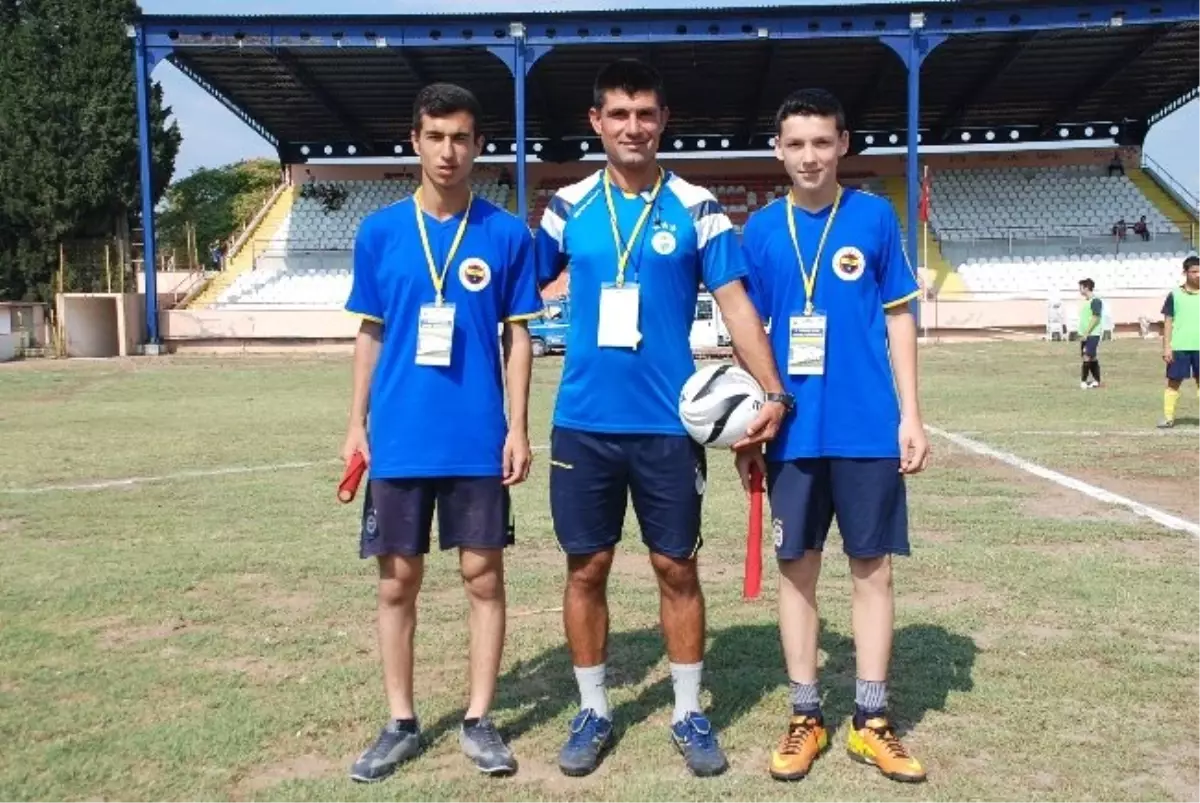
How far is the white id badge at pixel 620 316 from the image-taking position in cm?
333

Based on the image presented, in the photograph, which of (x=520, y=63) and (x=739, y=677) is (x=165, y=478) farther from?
(x=520, y=63)

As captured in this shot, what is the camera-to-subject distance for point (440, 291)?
3418 millimetres

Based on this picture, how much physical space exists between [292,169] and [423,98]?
3958 cm

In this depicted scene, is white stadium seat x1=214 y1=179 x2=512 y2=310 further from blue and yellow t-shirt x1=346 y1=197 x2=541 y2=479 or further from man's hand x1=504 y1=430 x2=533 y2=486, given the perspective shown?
man's hand x1=504 y1=430 x2=533 y2=486

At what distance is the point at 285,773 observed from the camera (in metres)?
3.37

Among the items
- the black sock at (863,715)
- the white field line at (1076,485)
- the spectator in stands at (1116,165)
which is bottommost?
the white field line at (1076,485)

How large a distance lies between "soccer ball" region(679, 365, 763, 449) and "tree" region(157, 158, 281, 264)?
55898mm

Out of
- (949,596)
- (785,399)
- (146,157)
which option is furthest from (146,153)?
(785,399)

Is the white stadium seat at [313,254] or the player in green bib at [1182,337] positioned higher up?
the white stadium seat at [313,254]

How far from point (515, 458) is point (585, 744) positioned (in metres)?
0.90

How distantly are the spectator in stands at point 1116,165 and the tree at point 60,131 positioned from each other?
33.6 meters

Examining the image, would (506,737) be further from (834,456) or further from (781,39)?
(781,39)

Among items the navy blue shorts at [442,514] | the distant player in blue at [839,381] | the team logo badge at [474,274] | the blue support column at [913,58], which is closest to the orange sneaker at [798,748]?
the distant player in blue at [839,381]

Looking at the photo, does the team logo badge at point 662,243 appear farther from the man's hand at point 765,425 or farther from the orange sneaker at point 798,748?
the orange sneaker at point 798,748
